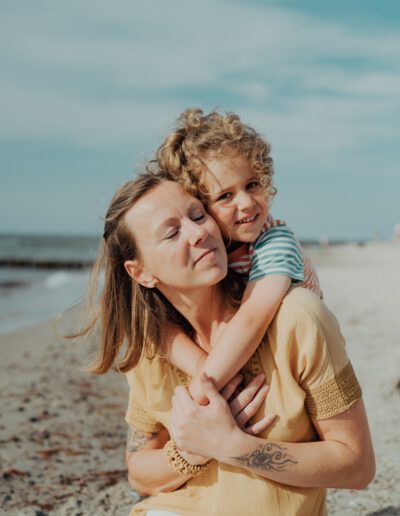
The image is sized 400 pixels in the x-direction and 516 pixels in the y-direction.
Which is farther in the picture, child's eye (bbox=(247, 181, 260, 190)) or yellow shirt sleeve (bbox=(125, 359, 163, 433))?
child's eye (bbox=(247, 181, 260, 190))

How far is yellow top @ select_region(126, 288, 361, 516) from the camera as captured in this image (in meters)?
2.37

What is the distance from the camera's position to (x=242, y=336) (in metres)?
2.46

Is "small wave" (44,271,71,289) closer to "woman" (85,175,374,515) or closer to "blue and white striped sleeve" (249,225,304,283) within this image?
"woman" (85,175,374,515)

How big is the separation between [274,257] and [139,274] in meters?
0.57

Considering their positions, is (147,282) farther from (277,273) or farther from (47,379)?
(47,379)

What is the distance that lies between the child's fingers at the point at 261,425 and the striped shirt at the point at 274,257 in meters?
0.57

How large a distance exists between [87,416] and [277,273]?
14.9 ft

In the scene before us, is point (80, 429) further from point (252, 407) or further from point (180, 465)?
point (252, 407)

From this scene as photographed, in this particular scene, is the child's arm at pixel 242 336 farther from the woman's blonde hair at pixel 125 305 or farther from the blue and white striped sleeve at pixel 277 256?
the woman's blonde hair at pixel 125 305

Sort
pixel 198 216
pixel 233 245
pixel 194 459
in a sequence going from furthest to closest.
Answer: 1. pixel 233 245
2. pixel 198 216
3. pixel 194 459

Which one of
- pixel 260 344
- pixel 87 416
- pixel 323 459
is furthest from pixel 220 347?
pixel 87 416

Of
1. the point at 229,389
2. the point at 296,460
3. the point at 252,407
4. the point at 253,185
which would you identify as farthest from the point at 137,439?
the point at 253,185

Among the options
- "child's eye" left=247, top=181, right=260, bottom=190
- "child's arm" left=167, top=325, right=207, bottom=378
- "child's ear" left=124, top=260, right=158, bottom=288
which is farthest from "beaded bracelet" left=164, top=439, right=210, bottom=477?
"child's eye" left=247, top=181, right=260, bottom=190

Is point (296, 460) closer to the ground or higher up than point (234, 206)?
closer to the ground
